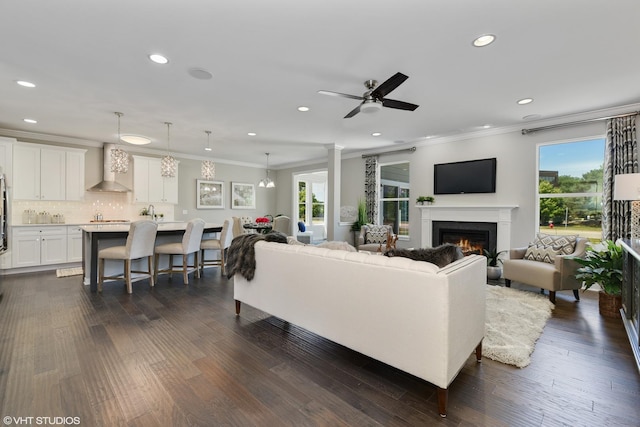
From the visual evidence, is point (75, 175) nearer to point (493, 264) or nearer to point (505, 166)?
point (493, 264)

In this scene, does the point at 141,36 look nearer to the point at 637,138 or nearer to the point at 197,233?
the point at 197,233

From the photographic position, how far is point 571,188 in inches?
186

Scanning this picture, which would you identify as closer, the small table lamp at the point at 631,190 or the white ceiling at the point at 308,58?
the white ceiling at the point at 308,58

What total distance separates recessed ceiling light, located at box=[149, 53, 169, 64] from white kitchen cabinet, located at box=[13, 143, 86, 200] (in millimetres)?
4629

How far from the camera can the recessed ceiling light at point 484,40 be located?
2.43 m

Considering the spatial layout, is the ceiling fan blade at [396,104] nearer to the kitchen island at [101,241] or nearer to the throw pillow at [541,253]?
the throw pillow at [541,253]

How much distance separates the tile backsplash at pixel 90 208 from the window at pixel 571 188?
26.7 feet

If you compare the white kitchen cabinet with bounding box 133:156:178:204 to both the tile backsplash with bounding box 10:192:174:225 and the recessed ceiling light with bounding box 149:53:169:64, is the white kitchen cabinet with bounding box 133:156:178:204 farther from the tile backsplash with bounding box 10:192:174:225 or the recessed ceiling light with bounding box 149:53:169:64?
the recessed ceiling light with bounding box 149:53:169:64

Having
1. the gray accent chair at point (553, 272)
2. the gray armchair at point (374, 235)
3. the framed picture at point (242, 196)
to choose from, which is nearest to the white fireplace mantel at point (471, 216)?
the gray armchair at point (374, 235)

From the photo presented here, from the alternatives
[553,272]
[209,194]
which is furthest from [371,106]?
[209,194]

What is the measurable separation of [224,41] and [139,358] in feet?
9.10

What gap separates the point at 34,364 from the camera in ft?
7.25

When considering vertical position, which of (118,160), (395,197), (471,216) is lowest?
(471,216)

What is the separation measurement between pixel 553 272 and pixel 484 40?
9.96ft
